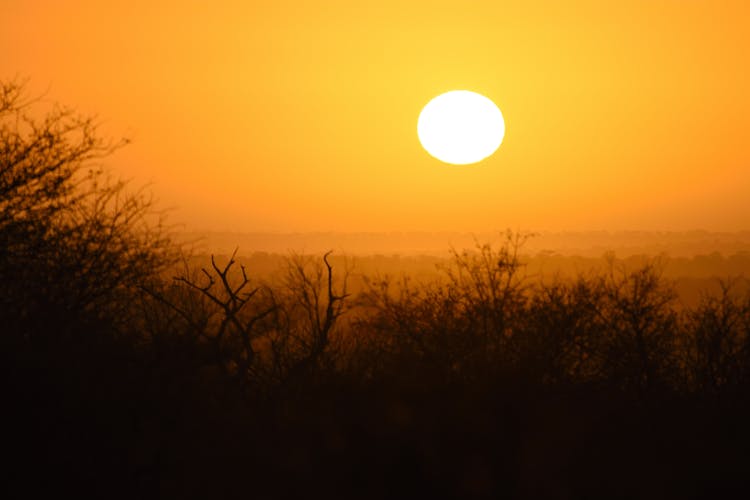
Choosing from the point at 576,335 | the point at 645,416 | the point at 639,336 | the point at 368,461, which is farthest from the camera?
the point at 639,336

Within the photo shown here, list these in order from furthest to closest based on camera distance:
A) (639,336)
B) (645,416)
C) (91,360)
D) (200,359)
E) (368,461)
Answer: (639,336) < (645,416) < (200,359) < (368,461) < (91,360)

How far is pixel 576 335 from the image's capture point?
913 inches

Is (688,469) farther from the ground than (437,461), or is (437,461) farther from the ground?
(437,461)

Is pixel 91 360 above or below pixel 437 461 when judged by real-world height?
above

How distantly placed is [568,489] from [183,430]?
598cm

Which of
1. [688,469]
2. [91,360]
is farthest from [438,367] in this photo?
[91,360]

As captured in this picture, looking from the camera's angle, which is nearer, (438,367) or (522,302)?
(438,367)

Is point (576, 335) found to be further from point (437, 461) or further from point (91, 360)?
point (91, 360)

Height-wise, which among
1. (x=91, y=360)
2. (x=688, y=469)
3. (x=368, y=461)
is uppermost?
(x=91, y=360)

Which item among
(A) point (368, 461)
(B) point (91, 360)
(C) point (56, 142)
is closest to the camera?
(B) point (91, 360)

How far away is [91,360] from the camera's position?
33.7ft

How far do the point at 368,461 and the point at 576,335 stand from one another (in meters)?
13.2

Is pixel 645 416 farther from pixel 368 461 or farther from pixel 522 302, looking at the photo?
pixel 368 461

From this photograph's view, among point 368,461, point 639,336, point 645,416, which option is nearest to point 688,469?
point 645,416
